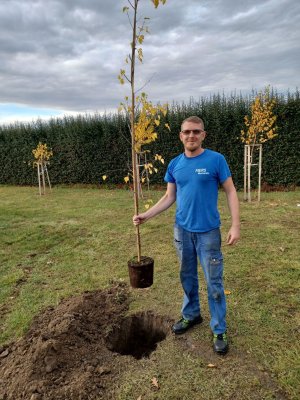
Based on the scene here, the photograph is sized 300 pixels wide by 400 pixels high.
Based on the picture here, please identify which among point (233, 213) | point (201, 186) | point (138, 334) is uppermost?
point (201, 186)

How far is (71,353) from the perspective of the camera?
122 inches

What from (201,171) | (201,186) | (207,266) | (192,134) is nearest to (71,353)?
(207,266)

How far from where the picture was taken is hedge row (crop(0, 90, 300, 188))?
13.0 meters

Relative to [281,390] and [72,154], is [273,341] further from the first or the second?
[72,154]

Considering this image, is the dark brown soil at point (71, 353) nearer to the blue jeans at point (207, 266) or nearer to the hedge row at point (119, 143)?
the blue jeans at point (207, 266)

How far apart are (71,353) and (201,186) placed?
197 cm

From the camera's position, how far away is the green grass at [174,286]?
2779mm

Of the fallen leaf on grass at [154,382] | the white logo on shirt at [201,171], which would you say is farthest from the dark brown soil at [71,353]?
the white logo on shirt at [201,171]

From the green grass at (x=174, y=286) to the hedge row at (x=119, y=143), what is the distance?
3226mm

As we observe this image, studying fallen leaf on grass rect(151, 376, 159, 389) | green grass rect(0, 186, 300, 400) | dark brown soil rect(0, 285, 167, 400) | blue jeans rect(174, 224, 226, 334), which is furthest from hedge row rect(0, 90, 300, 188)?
fallen leaf on grass rect(151, 376, 159, 389)

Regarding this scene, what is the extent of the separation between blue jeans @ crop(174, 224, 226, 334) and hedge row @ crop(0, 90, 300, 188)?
23.3ft

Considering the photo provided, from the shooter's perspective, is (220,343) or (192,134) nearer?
(192,134)

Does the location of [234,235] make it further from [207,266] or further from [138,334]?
[138,334]

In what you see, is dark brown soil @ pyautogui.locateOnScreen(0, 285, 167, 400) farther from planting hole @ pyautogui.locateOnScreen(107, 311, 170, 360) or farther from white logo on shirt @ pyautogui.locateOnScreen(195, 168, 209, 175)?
white logo on shirt @ pyautogui.locateOnScreen(195, 168, 209, 175)
